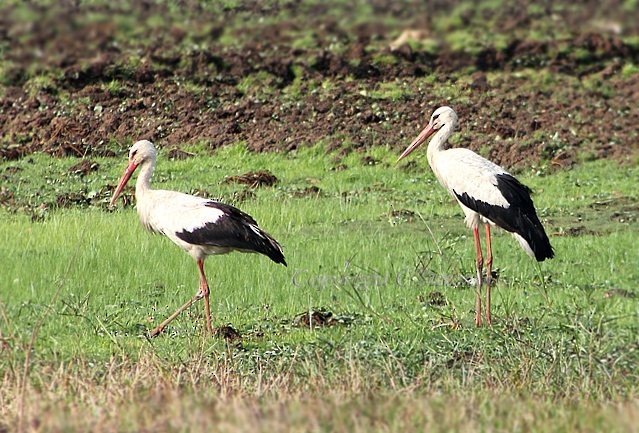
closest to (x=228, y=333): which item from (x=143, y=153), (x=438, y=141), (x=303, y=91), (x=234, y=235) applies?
(x=234, y=235)

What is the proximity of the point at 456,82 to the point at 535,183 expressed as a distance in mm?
7045

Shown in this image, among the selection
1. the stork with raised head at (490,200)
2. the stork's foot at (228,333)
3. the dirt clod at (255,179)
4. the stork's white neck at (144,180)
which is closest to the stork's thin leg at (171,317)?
the stork's foot at (228,333)

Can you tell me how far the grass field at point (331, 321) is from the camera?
491 centimetres

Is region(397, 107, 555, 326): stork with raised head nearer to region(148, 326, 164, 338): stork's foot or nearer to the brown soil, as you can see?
region(148, 326, 164, 338): stork's foot

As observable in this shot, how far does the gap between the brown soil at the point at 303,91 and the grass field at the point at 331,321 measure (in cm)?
291

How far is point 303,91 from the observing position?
887 inches

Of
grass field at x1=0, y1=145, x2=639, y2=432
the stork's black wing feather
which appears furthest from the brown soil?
the stork's black wing feather

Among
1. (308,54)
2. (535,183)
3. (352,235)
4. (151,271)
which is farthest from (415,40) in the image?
(151,271)

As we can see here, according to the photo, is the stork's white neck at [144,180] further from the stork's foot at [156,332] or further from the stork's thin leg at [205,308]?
the stork's foot at [156,332]

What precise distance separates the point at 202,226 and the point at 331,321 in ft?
4.20

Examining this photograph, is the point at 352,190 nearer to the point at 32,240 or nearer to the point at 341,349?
the point at 32,240

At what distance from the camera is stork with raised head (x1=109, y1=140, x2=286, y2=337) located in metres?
9.01

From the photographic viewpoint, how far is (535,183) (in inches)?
639

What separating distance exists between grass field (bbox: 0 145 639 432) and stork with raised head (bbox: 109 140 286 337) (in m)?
0.42
